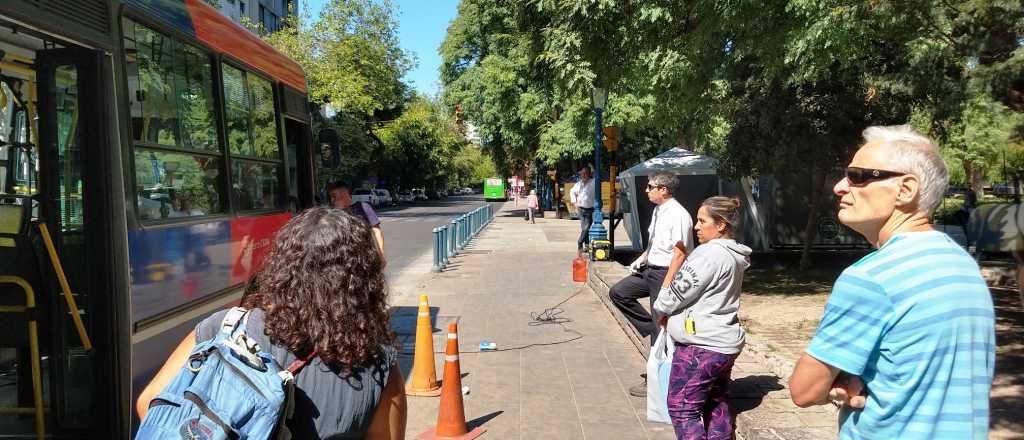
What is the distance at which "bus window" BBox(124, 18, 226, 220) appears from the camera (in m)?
3.98

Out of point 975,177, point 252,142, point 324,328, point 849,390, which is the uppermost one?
point 252,142

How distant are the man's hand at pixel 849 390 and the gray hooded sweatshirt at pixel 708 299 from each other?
2323 millimetres

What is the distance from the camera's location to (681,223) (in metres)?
5.89

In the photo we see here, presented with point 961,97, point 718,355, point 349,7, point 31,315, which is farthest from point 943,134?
point 349,7

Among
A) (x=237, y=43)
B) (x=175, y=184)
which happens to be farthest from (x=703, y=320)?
(x=237, y=43)

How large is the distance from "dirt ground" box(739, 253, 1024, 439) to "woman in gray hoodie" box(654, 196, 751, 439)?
1817 millimetres

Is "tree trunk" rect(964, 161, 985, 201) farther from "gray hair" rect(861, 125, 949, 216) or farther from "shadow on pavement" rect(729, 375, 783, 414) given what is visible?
"gray hair" rect(861, 125, 949, 216)

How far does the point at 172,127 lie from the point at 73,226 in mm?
820

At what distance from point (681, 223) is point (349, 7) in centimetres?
3570

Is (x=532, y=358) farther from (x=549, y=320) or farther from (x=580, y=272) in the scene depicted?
(x=580, y=272)

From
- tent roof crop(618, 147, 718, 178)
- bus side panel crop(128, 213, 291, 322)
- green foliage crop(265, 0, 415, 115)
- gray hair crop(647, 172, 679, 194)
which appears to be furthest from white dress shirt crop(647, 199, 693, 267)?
green foliage crop(265, 0, 415, 115)

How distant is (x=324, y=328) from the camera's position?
6.87ft

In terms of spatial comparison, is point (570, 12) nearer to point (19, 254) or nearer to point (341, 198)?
point (341, 198)

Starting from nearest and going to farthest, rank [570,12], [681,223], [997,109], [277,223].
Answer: [681,223], [277,223], [570,12], [997,109]
